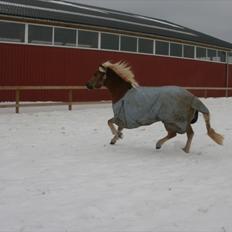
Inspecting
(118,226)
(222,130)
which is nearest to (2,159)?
(118,226)

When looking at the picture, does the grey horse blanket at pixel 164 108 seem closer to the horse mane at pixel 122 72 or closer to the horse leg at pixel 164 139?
the horse leg at pixel 164 139

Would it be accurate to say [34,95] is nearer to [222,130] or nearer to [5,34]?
[5,34]

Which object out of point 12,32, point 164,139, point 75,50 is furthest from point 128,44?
point 164,139

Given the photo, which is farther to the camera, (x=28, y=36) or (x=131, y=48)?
(x=131, y=48)

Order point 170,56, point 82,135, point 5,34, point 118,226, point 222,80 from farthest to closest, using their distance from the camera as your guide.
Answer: point 222,80 → point 170,56 → point 5,34 → point 82,135 → point 118,226

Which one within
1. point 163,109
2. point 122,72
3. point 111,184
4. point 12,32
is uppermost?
point 12,32

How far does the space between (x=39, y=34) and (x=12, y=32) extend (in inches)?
52.0

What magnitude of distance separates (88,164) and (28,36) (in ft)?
42.4

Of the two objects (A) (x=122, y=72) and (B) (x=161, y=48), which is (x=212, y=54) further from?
(A) (x=122, y=72)

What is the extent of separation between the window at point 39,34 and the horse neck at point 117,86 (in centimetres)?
1088

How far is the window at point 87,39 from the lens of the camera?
21.5m

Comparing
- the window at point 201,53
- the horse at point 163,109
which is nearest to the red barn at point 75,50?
the window at point 201,53

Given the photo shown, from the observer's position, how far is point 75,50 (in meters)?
Answer: 21.3

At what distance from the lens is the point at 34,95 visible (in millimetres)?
19562
